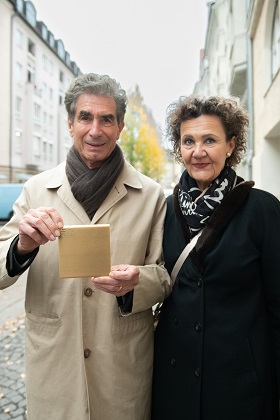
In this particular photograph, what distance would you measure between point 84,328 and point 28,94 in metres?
33.1

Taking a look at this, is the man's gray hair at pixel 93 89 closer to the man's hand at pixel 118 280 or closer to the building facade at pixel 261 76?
the man's hand at pixel 118 280

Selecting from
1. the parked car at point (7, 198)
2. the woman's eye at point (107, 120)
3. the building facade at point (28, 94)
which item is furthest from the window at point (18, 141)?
the woman's eye at point (107, 120)

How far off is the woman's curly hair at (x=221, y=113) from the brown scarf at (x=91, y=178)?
15.0 inches

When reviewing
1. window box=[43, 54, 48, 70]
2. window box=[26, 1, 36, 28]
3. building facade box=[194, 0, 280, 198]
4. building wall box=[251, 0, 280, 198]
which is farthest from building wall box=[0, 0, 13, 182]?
building wall box=[251, 0, 280, 198]

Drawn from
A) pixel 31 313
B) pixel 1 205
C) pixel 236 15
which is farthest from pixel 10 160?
pixel 31 313

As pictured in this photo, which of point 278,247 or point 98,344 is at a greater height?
Answer: point 278,247

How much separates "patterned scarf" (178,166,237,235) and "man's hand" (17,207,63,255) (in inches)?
27.0

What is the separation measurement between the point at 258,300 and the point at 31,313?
1132mm

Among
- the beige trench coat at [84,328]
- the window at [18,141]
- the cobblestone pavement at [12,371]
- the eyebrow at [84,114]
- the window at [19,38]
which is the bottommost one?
the cobblestone pavement at [12,371]

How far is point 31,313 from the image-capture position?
1.75 meters

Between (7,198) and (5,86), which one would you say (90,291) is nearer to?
(7,198)

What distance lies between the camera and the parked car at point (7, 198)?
15.0m

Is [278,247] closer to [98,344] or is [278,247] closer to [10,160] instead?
[98,344]

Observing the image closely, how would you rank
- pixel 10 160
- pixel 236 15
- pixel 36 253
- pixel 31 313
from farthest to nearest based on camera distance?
pixel 10 160, pixel 236 15, pixel 31 313, pixel 36 253
